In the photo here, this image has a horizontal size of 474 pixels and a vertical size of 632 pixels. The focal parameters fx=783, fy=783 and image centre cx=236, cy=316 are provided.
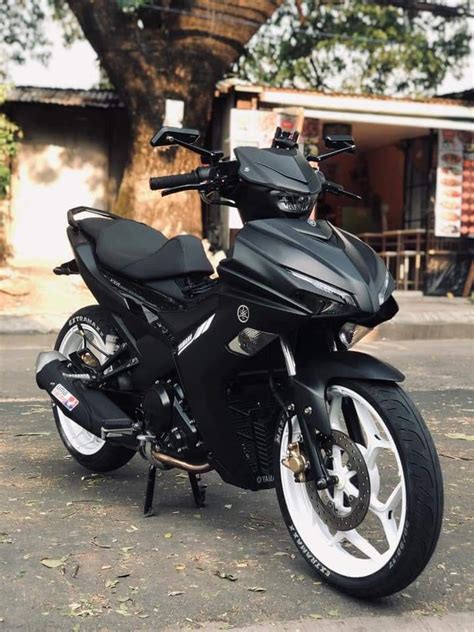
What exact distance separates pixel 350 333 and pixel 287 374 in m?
0.26

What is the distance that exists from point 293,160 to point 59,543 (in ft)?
5.48

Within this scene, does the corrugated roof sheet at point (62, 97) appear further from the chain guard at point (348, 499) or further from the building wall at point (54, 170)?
the chain guard at point (348, 499)

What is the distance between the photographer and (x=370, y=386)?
2.46 metres

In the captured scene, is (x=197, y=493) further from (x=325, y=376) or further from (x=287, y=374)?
(x=325, y=376)

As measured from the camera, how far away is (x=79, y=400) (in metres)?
3.58

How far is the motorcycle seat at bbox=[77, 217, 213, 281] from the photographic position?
314cm

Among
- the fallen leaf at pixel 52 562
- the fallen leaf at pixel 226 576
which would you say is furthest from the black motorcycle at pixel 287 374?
the fallen leaf at pixel 52 562

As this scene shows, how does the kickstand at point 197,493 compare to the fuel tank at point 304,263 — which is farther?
the kickstand at point 197,493

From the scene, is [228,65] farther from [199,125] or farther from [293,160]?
[293,160]

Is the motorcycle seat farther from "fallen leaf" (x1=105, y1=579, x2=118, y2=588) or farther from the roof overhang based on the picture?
the roof overhang

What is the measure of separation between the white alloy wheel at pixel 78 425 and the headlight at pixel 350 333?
1.42 m

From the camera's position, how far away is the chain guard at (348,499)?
2475mm

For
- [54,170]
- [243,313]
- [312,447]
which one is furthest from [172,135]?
[54,170]

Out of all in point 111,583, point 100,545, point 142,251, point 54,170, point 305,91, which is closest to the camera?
point 111,583
